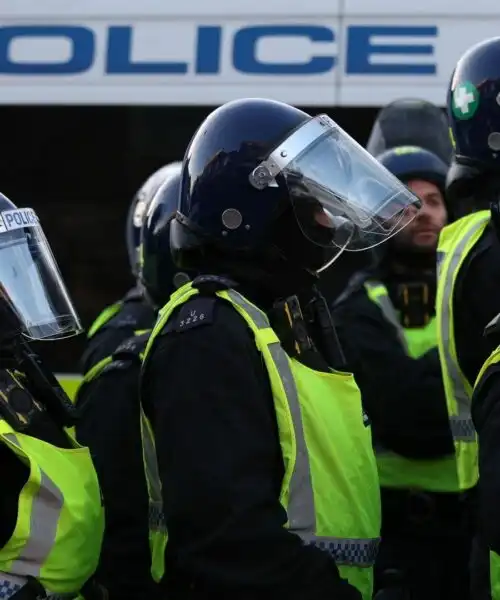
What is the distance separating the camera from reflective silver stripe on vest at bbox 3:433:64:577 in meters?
1.99

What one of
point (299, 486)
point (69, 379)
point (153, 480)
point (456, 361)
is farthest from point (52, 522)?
point (69, 379)

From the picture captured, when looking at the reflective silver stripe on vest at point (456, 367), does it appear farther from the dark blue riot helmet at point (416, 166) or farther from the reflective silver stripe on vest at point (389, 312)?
the dark blue riot helmet at point (416, 166)

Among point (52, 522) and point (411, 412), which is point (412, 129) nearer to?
point (411, 412)

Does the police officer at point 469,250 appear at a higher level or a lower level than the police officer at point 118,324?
higher

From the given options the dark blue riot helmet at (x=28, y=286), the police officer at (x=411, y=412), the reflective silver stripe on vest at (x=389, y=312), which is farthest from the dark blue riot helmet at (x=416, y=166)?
the dark blue riot helmet at (x=28, y=286)

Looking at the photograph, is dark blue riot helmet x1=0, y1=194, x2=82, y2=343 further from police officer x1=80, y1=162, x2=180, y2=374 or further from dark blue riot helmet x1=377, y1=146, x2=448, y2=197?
dark blue riot helmet x1=377, y1=146, x2=448, y2=197

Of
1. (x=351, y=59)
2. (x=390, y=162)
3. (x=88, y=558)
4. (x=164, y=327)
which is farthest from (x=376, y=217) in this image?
(x=351, y=59)

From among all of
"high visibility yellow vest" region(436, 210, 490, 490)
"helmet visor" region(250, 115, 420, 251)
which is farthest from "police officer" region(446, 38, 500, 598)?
"helmet visor" region(250, 115, 420, 251)

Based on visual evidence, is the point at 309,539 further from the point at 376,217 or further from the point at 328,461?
the point at 376,217

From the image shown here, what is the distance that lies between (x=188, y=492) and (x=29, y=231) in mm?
660

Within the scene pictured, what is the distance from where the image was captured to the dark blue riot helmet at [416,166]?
11.2ft

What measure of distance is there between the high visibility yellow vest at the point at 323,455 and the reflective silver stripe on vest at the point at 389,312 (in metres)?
1.01

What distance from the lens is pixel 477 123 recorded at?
2484 millimetres

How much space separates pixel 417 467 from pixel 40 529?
4.52 feet
